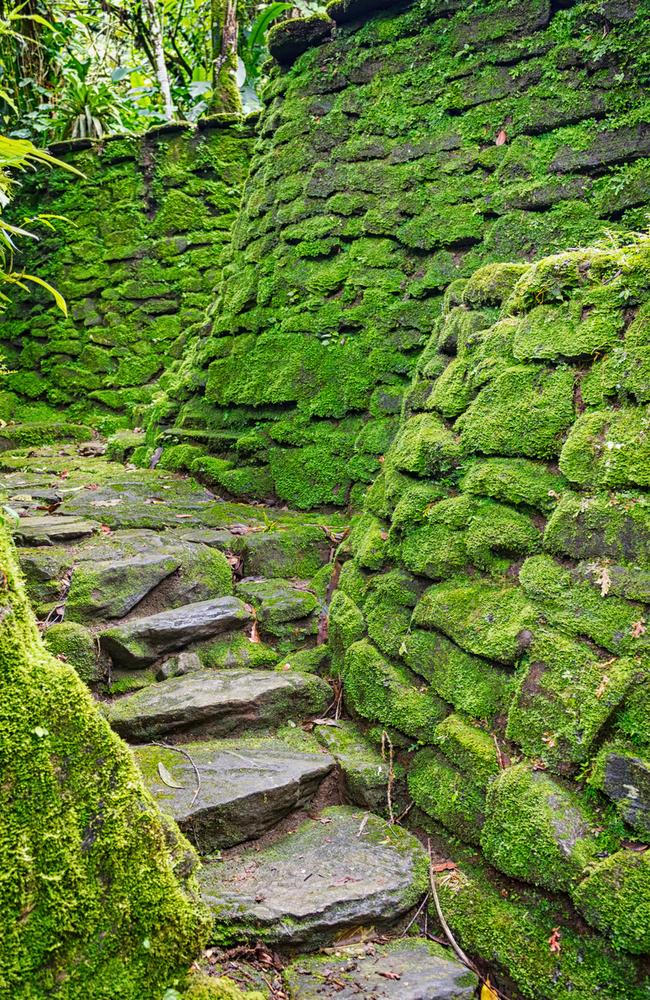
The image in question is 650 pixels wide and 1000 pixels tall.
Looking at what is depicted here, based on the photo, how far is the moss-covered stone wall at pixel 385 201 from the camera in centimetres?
407

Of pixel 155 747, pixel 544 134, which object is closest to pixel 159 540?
pixel 155 747

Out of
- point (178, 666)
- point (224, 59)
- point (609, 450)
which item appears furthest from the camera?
point (224, 59)

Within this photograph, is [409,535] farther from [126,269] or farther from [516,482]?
[126,269]

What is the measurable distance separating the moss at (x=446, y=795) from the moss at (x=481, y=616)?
1.42 ft

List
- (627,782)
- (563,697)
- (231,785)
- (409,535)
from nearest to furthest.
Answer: (627,782) < (563,697) < (231,785) < (409,535)

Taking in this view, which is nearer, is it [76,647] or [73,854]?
[73,854]

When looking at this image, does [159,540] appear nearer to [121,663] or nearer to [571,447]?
[121,663]

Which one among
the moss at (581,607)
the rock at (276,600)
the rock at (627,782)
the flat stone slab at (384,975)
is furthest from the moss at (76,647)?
the rock at (627,782)

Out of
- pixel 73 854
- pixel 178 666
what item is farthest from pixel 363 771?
pixel 73 854

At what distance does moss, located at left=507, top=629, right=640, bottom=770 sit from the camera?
2178mm

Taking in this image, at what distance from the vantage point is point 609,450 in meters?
2.45

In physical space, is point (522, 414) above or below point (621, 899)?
above

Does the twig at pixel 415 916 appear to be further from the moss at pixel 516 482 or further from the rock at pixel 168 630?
the rock at pixel 168 630

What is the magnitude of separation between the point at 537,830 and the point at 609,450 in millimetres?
1234
